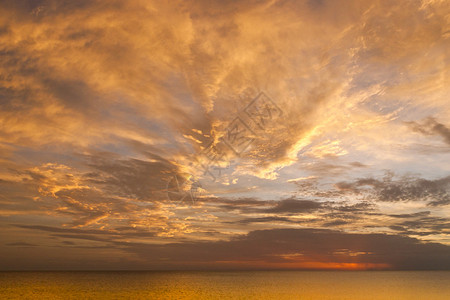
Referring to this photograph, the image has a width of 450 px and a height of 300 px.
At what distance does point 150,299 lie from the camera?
73.2 m

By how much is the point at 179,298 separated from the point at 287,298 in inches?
1103

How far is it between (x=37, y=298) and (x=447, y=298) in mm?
104755

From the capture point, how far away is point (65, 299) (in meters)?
72.9

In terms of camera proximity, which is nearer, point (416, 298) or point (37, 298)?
point (37, 298)

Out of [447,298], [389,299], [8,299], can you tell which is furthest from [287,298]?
[8,299]

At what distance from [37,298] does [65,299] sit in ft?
25.1

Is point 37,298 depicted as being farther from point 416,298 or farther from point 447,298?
point 447,298

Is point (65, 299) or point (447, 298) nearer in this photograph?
point (65, 299)

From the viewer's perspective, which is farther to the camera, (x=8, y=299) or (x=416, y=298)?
(x=416, y=298)

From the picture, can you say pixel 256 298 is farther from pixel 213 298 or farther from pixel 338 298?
pixel 338 298

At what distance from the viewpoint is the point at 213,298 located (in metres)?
76.9

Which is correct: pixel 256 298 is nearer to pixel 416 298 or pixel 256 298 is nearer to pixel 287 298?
pixel 287 298

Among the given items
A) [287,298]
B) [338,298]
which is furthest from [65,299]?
[338,298]

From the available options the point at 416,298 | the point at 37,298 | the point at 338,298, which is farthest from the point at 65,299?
the point at 416,298
